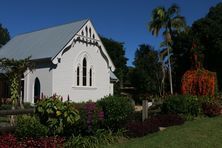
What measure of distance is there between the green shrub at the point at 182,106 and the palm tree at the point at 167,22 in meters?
29.6

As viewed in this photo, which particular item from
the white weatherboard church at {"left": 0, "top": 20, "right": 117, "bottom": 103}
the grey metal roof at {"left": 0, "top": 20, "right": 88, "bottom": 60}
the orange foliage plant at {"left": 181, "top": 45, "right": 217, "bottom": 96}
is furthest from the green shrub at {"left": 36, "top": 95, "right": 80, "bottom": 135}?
the orange foliage plant at {"left": 181, "top": 45, "right": 217, "bottom": 96}

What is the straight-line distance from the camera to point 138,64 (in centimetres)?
6081

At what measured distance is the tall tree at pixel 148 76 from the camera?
5650 cm

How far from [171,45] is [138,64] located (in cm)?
1231

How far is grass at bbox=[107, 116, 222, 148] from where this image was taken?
12353 mm

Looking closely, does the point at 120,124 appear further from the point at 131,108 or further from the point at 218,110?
the point at 218,110

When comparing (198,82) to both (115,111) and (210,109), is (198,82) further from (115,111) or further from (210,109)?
(115,111)

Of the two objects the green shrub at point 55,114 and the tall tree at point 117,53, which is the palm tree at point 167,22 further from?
the green shrub at point 55,114

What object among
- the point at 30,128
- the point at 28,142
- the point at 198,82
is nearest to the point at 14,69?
the point at 30,128

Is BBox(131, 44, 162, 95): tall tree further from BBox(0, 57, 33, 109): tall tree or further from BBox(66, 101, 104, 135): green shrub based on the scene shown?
BBox(66, 101, 104, 135): green shrub

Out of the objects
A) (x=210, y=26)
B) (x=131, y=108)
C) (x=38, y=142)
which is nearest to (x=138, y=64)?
(x=210, y=26)

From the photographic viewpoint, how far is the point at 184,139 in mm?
13227

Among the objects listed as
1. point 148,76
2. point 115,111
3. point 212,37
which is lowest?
point 115,111

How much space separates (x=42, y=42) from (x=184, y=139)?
63.1ft
